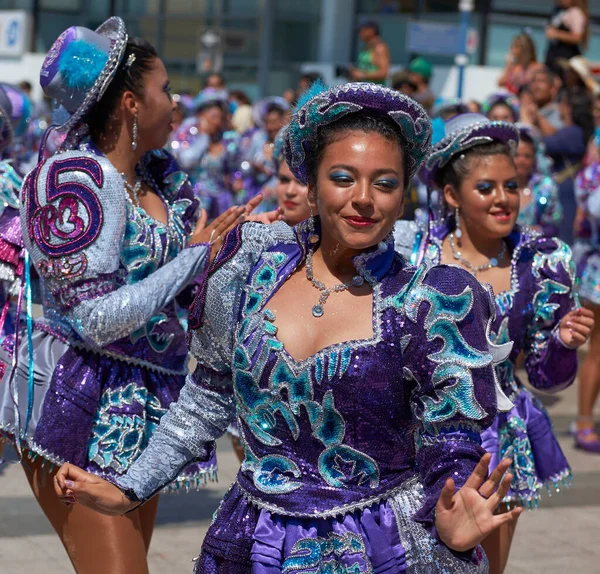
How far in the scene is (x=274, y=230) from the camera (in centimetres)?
261

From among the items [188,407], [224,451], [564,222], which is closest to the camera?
[188,407]

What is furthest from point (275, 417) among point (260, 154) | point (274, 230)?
point (260, 154)

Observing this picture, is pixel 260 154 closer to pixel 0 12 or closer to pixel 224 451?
pixel 224 451

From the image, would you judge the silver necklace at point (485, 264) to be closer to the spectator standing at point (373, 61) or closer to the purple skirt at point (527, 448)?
the purple skirt at point (527, 448)

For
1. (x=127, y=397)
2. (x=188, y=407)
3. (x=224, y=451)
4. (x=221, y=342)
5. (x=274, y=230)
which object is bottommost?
(x=224, y=451)

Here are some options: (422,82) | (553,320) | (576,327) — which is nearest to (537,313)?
(553,320)

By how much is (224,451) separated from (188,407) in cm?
416

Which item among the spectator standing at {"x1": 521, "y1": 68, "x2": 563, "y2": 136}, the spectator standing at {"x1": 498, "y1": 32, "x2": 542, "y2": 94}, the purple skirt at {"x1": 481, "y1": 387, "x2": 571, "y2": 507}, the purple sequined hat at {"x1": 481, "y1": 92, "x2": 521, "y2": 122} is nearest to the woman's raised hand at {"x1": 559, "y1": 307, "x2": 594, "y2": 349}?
the purple skirt at {"x1": 481, "y1": 387, "x2": 571, "y2": 507}

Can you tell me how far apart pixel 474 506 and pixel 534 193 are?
19.6ft

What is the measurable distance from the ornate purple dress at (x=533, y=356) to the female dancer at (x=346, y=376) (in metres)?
1.31

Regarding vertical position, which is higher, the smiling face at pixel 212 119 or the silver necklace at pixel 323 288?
the silver necklace at pixel 323 288

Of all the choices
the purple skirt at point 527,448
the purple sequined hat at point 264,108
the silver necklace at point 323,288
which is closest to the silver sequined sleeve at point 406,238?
the purple skirt at point 527,448

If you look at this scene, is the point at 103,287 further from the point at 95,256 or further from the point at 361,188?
the point at 361,188

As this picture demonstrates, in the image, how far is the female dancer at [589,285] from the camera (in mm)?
7078
